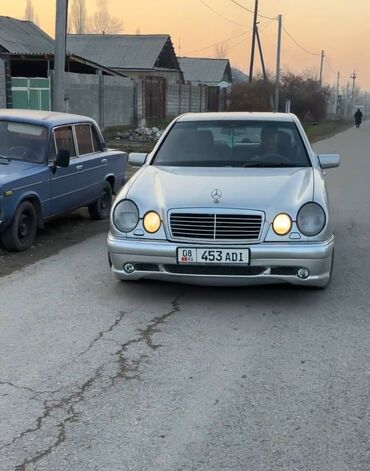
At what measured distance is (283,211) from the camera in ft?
16.0

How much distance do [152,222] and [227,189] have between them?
0.69 m

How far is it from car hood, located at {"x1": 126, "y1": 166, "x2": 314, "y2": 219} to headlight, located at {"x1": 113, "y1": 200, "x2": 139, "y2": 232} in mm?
61

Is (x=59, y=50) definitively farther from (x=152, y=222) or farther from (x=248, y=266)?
(x=248, y=266)

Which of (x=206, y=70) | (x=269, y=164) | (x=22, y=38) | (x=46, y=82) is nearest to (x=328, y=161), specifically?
(x=269, y=164)

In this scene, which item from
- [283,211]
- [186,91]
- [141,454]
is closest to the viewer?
[141,454]

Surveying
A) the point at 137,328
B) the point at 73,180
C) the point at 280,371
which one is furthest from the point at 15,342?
the point at 73,180

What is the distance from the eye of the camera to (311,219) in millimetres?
4895

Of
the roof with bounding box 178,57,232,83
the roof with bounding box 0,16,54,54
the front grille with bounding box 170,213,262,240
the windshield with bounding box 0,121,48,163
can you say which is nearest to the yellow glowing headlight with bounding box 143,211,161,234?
the front grille with bounding box 170,213,262,240

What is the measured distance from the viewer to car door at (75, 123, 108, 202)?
8469 millimetres

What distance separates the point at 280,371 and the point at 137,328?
1214mm

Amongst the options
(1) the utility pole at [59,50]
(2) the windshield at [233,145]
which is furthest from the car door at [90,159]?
(1) the utility pole at [59,50]

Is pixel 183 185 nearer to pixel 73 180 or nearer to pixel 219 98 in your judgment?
pixel 73 180

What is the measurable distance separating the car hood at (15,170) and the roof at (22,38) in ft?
66.1

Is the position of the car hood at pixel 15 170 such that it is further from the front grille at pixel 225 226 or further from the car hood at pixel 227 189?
the front grille at pixel 225 226
